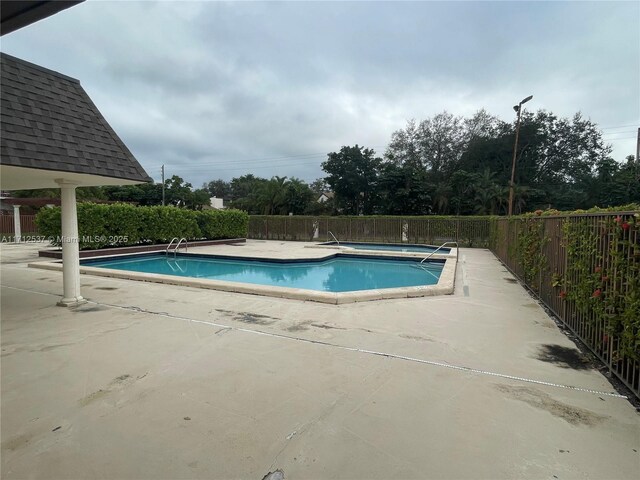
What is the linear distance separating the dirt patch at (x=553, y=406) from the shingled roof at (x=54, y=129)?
5.85 m

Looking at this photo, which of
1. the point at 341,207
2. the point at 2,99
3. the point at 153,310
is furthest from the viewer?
the point at 341,207

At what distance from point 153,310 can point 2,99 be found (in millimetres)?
3473

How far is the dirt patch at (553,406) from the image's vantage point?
8.30 ft

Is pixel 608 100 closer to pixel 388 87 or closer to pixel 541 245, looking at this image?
pixel 388 87

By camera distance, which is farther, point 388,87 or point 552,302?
point 388,87

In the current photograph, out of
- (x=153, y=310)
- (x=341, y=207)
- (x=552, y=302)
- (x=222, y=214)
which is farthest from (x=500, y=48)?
(x=341, y=207)

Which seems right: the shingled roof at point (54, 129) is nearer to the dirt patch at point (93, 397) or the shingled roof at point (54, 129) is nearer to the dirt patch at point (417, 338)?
the dirt patch at point (93, 397)

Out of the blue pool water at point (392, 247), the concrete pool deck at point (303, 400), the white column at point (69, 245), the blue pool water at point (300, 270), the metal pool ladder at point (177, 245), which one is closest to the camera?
the concrete pool deck at point (303, 400)

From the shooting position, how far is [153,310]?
5551 mm

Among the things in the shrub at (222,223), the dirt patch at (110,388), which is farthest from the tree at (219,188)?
the dirt patch at (110,388)

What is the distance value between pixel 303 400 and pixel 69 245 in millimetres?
5204

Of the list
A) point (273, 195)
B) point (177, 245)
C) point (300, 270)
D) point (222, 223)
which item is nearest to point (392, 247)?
point (300, 270)

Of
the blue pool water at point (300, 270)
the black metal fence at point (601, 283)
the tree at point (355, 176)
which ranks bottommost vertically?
the blue pool water at point (300, 270)

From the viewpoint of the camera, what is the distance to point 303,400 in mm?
2779
